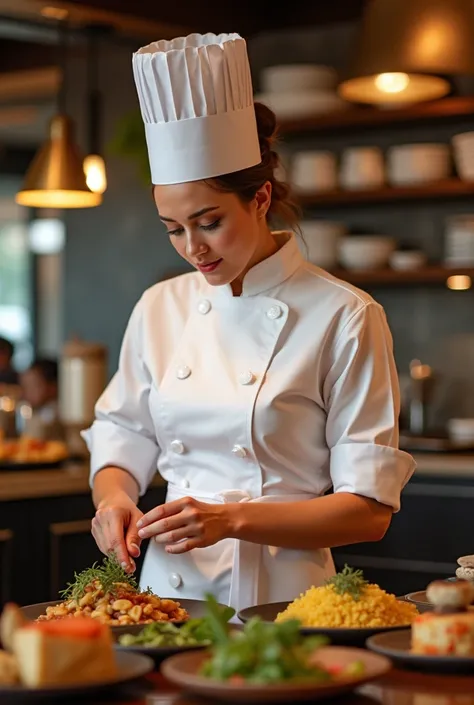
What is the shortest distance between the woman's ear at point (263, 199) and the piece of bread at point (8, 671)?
1.06m

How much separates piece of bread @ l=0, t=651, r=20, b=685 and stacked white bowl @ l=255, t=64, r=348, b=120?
172 inches

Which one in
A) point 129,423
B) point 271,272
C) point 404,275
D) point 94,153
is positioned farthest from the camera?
point 404,275

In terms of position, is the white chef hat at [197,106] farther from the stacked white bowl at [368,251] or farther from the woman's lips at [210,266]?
the stacked white bowl at [368,251]

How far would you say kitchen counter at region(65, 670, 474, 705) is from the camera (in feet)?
4.50

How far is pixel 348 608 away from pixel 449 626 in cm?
21

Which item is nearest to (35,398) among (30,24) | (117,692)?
(30,24)

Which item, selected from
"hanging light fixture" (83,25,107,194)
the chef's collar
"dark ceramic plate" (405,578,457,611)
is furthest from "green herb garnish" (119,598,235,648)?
"hanging light fixture" (83,25,107,194)

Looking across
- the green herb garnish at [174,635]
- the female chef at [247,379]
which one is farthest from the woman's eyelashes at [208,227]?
the green herb garnish at [174,635]

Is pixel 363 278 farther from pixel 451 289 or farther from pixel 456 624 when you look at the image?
pixel 456 624

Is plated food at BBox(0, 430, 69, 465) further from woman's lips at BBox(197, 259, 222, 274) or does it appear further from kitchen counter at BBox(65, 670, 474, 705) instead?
kitchen counter at BBox(65, 670, 474, 705)

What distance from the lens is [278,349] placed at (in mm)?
2201

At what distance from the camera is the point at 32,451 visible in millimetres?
4422

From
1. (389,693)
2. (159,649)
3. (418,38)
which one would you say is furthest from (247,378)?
(418,38)

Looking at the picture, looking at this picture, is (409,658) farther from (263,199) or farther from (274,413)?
(263,199)
